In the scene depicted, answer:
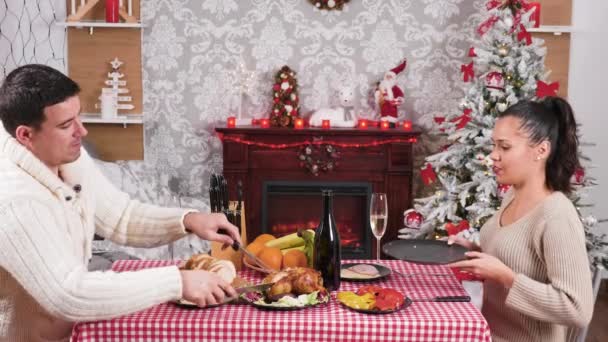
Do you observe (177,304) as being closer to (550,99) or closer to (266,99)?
(550,99)

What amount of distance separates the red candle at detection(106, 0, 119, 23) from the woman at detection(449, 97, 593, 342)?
363 cm

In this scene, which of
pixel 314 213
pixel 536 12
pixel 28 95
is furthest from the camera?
pixel 314 213

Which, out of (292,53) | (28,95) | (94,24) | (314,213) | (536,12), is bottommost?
(314,213)

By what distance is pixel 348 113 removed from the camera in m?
5.55

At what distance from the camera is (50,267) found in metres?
1.86

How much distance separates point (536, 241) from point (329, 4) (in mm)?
3517

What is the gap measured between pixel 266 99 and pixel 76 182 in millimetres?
3466

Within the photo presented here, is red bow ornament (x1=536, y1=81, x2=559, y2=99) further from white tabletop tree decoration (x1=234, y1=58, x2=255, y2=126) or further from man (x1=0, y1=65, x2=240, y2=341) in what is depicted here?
man (x1=0, y1=65, x2=240, y2=341)

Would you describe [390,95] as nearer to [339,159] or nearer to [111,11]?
[339,159]

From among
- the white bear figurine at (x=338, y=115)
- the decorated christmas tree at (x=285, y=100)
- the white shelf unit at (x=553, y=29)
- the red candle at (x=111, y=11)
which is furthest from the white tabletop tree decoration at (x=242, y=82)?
the white shelf unit at (x=553, y=29)

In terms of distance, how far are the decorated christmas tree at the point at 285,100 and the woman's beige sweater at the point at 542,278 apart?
3.07 metres

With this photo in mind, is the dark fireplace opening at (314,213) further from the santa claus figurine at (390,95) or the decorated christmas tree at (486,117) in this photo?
the decorated christmas tree at (486,117)

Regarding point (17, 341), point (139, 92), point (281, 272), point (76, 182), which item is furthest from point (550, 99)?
point (139, 92)

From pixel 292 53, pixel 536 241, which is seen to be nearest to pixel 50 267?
pixel 536 241
